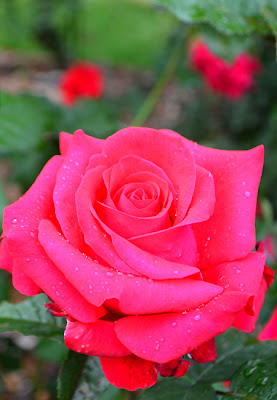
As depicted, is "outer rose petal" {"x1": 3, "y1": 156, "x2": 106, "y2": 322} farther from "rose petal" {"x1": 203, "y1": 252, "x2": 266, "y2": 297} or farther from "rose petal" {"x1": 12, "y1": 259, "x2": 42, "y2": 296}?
"rose petal" {"x1": 203, "y1": 252, "x2": 266, "y2": 297}

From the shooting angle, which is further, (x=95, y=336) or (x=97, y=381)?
(x=97, y=381)

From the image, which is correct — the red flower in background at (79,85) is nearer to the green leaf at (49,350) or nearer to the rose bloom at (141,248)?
the green leaf at (49,350)

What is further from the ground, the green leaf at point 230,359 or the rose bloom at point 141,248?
the rose bloom at point 141,248

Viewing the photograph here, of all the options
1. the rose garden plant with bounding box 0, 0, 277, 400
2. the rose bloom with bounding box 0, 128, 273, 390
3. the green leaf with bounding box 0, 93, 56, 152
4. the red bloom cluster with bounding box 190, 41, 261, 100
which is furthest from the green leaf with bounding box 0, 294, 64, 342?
the red bloom cluster with bounding box 190, 41, 261, 100

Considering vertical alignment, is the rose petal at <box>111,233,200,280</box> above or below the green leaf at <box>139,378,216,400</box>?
above

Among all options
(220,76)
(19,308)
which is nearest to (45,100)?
(19,308)

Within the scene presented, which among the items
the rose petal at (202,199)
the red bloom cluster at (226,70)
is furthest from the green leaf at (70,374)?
the red bloom cluster at (226,70)

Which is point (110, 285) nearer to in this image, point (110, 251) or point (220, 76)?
point (110, 251)

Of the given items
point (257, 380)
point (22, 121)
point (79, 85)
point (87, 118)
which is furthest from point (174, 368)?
point (79, 85)
